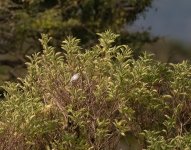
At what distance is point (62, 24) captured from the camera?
615 inches

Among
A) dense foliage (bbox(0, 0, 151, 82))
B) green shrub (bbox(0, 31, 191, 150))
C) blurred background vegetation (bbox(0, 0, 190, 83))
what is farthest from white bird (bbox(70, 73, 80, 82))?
dense foliage (bbox(0, 0, 151, 82))

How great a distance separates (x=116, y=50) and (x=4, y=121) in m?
1.09

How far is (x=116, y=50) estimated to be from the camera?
5.38 m

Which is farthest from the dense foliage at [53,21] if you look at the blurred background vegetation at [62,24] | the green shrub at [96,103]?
the green shrub at [96,103]

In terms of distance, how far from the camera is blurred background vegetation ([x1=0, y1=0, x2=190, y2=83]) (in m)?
15.5

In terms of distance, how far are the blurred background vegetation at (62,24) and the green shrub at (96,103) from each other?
364 inches

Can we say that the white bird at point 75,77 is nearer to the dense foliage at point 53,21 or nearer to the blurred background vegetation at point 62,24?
the blurred background vegetation at point 62,24

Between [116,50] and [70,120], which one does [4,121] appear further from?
[116,50]

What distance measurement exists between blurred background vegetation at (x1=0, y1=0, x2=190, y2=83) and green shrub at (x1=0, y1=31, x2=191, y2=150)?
9.24 meters

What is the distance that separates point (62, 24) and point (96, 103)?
10.7 m

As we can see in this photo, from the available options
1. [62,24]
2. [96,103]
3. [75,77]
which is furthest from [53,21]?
[96,103]

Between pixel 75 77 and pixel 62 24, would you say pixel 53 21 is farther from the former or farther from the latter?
pixel 75 77

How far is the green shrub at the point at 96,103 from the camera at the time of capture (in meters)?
4.91

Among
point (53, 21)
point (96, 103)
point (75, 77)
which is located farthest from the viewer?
point (53, 21)
